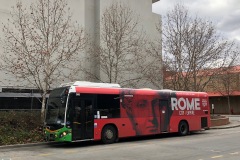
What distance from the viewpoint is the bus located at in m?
15.6

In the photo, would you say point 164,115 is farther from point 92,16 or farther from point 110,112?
point 92,16

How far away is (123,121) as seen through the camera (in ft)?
57.4

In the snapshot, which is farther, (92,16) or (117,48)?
(92,16)

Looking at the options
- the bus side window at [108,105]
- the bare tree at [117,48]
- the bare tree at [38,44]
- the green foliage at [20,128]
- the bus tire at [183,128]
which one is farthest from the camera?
the bare tree at [117,48]

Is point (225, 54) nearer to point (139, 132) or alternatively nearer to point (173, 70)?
point (173, 70)

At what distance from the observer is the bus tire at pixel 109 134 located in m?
16.6

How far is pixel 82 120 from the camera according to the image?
1588 centimetres

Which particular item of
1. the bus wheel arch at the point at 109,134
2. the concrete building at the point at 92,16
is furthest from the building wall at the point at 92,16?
the bus wheel arch at the point at 109,134

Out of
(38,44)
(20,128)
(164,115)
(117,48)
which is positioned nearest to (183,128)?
(164,115)

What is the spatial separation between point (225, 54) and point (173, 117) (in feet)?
40.4

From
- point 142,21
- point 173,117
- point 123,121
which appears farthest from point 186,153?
point 142,21

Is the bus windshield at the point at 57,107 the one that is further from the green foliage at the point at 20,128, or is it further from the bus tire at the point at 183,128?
the bus tire at the point at 183,128

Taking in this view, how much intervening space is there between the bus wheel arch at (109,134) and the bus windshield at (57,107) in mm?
2348

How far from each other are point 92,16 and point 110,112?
16183 millimetres
